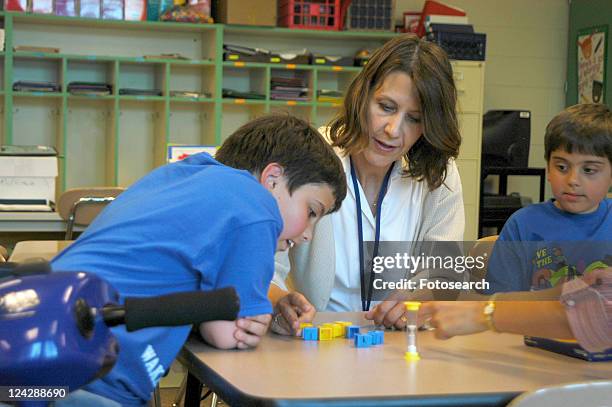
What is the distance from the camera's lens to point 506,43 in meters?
6.96

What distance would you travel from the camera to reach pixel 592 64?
21.9 ft

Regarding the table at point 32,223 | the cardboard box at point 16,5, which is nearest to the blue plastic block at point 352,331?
the table at point 32,223

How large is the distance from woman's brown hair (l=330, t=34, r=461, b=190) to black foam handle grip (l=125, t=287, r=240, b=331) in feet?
4.43

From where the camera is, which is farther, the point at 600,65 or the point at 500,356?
the point at 600,65

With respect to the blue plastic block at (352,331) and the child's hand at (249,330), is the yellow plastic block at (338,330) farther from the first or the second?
the child's hand at (249,330)

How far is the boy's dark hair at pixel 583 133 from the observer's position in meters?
2.26

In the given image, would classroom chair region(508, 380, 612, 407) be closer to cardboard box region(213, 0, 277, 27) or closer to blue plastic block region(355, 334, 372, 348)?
blue plastic block region(355, 334, 372, 348)

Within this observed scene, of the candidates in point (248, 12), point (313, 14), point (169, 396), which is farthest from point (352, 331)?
point (313, 14)

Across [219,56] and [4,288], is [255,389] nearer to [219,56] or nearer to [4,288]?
[4,288]

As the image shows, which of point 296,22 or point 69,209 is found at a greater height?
point 296,22

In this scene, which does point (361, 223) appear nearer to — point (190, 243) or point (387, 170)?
point (387, 170)

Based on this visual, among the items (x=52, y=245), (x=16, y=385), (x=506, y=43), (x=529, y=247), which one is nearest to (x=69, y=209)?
(x=52, y=245)

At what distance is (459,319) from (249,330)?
366mm

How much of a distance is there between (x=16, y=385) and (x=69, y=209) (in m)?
3.48
